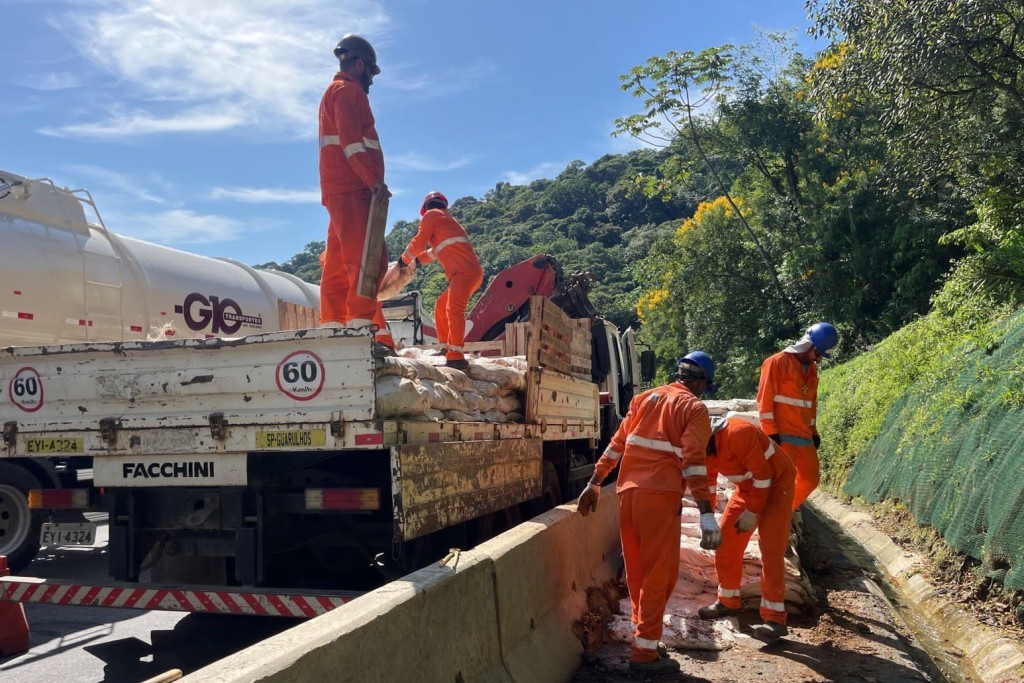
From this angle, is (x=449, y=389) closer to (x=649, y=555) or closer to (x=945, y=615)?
(x=649, y=555)

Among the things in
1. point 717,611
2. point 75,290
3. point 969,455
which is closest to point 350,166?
point 717,611

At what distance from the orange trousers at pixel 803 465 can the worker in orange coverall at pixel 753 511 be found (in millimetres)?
942

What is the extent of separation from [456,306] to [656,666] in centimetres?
326

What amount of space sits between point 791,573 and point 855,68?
998 centimetres

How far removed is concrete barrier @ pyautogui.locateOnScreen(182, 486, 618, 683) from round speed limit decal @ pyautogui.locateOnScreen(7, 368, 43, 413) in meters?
2.86

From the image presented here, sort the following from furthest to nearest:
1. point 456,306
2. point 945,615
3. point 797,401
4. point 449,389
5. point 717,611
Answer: point 456,306 → point 797,401 → point 945,615 → point 717,611 → point 449,389

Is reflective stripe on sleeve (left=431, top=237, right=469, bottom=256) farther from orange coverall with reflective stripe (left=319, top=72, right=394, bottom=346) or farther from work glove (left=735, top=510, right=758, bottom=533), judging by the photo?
work glove (left=735, top=510, right=758, bottom=533)

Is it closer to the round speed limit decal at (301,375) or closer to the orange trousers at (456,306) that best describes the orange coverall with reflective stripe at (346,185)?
the orange trousers at (456,306)

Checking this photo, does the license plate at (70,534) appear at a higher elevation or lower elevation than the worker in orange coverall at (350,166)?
lower

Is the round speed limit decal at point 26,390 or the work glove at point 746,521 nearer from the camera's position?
the round speed limit decal at point 26,390

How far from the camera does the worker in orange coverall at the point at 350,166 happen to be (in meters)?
5.66

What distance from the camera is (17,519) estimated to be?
21.4ft

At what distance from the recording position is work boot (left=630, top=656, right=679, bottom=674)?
14.9ft

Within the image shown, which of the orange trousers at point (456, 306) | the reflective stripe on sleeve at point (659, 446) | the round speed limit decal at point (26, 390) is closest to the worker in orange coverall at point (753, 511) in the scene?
the reflective stripe on sleeve at point (659, 446)
